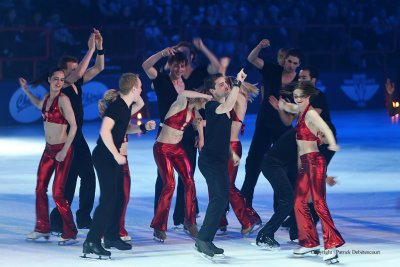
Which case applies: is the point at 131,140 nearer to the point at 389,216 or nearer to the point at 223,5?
the point at 223,5

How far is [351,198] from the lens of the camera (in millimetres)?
13398

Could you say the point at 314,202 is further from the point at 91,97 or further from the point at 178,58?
the point at 91,97

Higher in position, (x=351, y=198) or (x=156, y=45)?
(x=156, y=45)

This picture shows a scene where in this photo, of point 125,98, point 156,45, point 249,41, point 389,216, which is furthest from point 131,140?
point 125,98

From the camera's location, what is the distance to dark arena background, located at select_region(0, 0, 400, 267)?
10336 mm

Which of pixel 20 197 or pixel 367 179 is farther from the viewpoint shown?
pixel 367 179

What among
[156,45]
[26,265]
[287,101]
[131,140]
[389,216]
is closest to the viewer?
[26,265]

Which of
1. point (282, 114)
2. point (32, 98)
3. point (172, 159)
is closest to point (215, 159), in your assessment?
point (172, 159)

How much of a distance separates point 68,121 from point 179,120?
3.63ft

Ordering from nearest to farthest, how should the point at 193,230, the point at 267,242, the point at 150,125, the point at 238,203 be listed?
1. the point at 150,125
2. the point at 267,242
3. the point at 193,230
4. the point at 238,203

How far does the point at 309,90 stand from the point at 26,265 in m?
3.00

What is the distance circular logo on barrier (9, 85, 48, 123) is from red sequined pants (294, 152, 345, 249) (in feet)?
43.3

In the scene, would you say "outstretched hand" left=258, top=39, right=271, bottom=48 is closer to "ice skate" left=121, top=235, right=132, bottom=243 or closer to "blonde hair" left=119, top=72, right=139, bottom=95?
"blonde hair" left=119, top=72, right=139, bottom=95

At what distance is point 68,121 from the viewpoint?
412 inches
